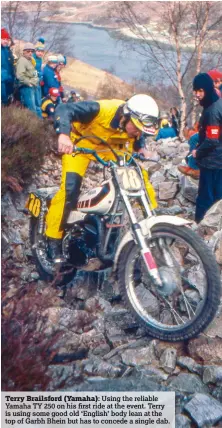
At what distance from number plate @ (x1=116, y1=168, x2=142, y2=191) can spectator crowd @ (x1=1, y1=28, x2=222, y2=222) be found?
3.64 feet

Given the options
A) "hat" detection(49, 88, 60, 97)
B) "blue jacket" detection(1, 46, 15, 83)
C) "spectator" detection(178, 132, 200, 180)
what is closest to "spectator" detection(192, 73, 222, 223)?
"spectator" detection(178, 132, 200, 180)

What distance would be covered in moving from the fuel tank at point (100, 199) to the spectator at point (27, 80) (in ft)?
5.29

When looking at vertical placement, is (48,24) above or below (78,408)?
above

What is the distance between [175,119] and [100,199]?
9.84 ft

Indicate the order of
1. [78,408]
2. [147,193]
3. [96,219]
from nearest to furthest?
[78,408] < [147,193] < [96,219]

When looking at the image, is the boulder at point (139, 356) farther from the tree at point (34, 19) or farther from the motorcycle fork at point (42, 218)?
the tree at point (34, 19)

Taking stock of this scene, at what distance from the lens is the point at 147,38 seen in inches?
157

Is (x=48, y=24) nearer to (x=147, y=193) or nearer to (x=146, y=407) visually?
(x=147, y=193)

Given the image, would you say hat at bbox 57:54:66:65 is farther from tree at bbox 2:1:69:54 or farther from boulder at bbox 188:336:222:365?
boulder at bbox 188:336:222:365

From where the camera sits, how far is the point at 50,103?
462 cm

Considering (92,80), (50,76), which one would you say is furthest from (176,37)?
(50,76)

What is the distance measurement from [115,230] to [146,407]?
3.14 ft

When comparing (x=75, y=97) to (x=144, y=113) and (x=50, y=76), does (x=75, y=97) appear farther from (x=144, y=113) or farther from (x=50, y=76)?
(x=144, y=113)

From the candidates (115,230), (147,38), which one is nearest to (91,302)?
(115,230)
